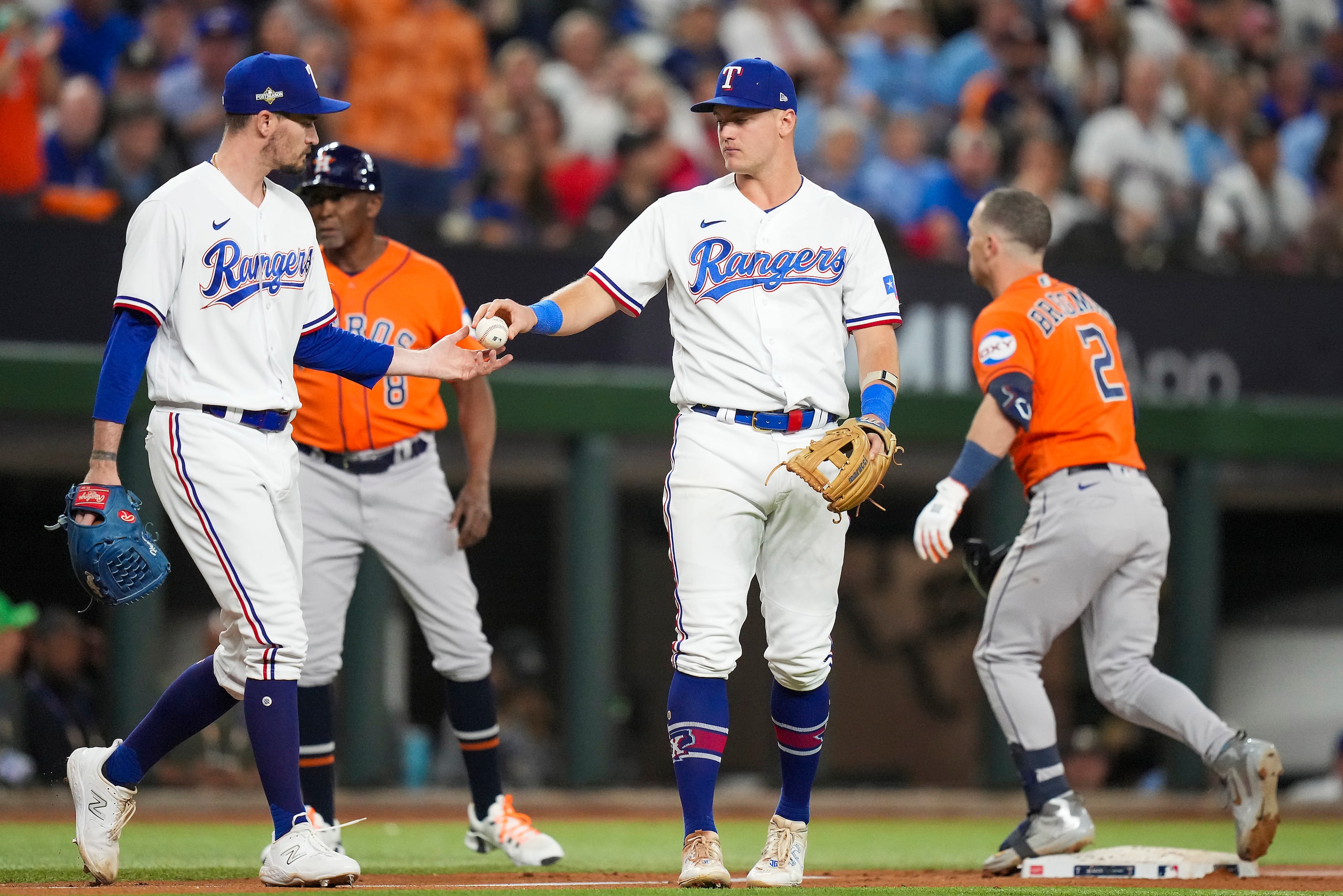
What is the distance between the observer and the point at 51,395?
764 centimetres

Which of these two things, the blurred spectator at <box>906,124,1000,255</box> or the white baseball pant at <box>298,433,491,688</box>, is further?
the blurred spectator at <box>906,124,1000,255</box>

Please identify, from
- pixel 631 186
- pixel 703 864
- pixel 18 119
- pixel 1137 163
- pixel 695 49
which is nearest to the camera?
pixel 703 864

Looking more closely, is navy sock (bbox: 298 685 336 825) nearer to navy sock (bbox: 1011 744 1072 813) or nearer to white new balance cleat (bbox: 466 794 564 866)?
white new balance cleat (bbox: 466 794 564 866)

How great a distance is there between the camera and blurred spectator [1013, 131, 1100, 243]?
9.92 meters

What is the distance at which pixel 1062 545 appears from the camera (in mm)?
4992

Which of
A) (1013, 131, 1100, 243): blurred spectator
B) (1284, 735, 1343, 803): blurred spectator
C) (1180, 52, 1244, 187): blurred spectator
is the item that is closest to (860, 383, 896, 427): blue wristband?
(1284, 735, 1343, 803): blurred spectator

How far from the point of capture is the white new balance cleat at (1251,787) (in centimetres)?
471

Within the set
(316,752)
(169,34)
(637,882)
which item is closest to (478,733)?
(316,752)

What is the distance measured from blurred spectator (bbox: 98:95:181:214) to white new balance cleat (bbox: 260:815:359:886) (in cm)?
449

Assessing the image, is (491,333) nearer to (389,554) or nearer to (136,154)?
(389,554)

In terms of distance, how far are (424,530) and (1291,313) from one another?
603cm

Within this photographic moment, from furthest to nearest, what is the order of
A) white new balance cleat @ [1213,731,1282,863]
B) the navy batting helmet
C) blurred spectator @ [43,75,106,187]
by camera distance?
blurred spectator @ [43,75,106,187]
the navy batting helmet
white new balance cleat @ [1213,731,1282,863]

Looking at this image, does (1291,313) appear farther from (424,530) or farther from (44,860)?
(44,860)

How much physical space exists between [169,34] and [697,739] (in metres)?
5.96
